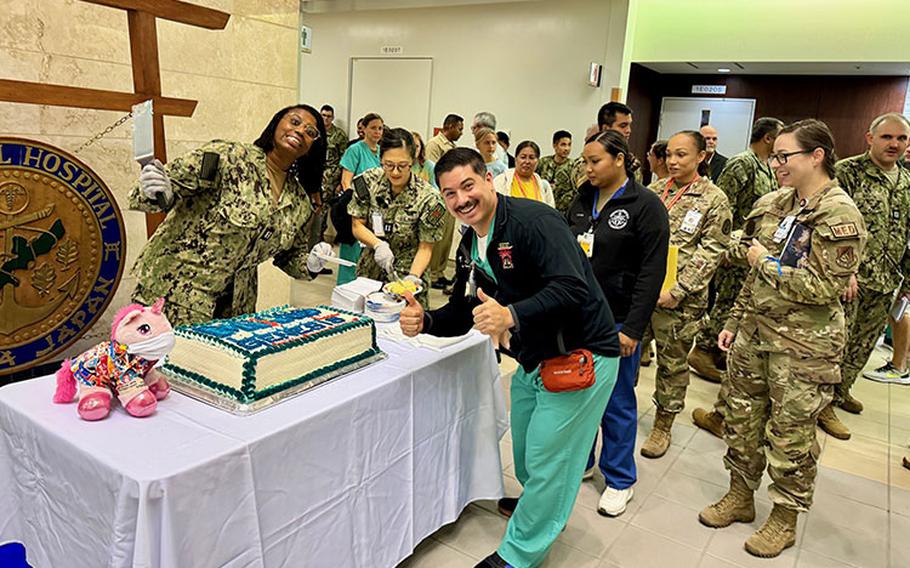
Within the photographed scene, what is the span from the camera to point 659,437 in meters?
3.12

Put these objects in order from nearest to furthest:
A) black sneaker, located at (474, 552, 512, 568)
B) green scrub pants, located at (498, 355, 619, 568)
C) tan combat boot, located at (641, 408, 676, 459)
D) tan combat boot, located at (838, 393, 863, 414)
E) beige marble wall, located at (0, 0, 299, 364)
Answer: green scrub pants, located at (498, 355, 619, 568) < black sneaker, located at (474, 552, 512, 568) < beige marble wall, located at (0, 0, 299, 364) < tan combat boot, located at (641, 408, 676, 459) < tan combat boot, located at (838, 393, 863, 414)

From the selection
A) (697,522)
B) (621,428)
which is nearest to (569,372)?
(621,428)

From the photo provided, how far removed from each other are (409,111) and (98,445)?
21.3ft

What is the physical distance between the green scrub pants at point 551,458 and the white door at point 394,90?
5.77 meters

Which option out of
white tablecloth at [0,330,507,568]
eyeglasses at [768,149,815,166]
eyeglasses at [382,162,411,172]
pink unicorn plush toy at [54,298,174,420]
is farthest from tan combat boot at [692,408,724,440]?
pink unicorn plush toy at [54,298,174,420]

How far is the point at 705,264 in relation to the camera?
114 inches

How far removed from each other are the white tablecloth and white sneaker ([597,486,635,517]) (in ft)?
2.70

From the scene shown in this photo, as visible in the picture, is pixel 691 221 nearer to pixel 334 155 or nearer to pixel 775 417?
pixel 775 417

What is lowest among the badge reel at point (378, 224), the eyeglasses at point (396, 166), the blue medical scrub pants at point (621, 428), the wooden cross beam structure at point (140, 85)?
the blue medical scrub pants at point (621, 428)

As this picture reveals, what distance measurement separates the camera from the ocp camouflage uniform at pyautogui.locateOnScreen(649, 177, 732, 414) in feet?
9.51

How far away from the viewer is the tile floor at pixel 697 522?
7.34 ft

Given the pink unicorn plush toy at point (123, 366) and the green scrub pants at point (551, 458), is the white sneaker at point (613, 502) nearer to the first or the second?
the green scrub pants at point (551, 458)

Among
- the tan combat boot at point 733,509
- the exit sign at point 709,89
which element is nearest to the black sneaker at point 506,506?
the tan combat boot at point 733,509

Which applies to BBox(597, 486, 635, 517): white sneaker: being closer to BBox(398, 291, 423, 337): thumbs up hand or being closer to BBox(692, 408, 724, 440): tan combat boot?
BBox(692, 408, 724, 440): tan combat boot
